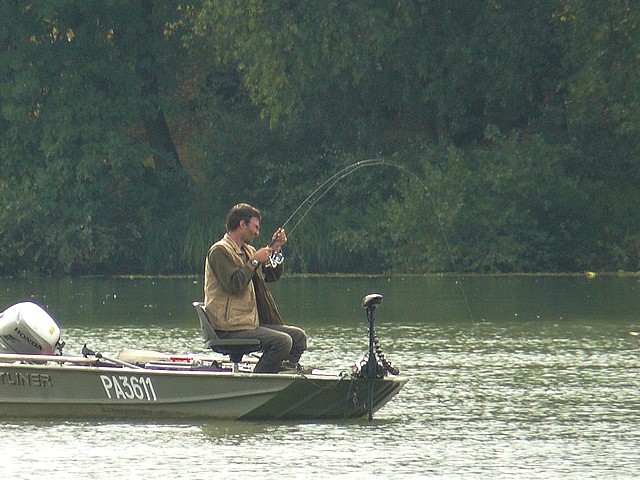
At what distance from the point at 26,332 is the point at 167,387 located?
1.08 metres

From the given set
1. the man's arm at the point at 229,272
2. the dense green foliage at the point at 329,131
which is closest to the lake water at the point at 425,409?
the man's arm at the point at 229,272

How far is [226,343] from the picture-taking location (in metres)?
12.3

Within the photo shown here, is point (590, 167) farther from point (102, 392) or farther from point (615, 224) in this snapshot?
point (102, 392)

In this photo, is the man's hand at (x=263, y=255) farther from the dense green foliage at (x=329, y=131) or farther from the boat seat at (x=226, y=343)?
the dense green foliage at (x=329, y=131)

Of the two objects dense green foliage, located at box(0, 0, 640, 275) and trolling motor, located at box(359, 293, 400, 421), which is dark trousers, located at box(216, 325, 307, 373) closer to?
trolling motor, located at box(359, 293, 400, 421)

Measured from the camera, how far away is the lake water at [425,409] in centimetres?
1076

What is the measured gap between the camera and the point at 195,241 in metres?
38.0

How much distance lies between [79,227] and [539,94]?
33.2 ft

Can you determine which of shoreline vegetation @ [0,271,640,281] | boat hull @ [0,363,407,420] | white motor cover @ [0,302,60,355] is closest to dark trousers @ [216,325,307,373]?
boat hull @ [0,363,407,420]

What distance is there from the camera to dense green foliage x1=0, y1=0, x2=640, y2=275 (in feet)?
119

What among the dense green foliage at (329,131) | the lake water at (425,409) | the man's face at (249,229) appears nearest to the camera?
the lake water at (425,409)

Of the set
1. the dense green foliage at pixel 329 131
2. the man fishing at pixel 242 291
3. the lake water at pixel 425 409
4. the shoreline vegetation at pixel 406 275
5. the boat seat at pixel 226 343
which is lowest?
the lake water at pixel 425 409

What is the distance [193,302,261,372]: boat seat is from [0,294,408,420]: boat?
17 millimetres

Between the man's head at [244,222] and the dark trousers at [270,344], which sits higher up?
the man's head at [244,222]
